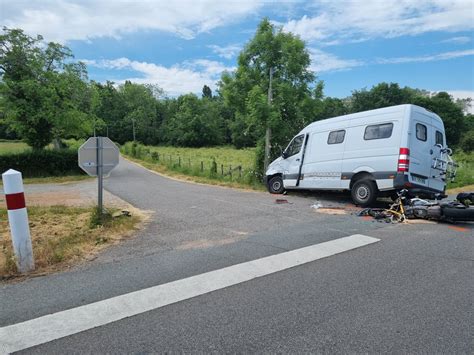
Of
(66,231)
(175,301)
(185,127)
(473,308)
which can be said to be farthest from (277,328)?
(185,127)

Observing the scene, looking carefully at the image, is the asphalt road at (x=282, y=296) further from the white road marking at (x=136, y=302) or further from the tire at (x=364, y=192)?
the tire at (x=364, y=192)

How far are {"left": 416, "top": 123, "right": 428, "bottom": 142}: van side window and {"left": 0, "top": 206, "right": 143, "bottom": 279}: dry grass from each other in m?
7.42

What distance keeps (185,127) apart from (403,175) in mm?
77599

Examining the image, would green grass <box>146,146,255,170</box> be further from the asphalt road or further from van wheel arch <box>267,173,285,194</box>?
the asphalt road

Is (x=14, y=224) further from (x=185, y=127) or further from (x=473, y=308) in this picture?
(x=185, y=127)

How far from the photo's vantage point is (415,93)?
7494 centimetres

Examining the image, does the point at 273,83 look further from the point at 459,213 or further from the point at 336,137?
the point at 459,213

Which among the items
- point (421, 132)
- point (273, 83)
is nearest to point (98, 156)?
point (421, 132)

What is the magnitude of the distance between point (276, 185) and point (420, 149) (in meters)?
5.36

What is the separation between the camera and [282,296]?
10.9 feet

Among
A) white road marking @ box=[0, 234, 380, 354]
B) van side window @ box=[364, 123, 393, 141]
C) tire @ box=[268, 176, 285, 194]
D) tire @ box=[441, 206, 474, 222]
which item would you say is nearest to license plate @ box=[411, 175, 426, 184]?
van side window @ box=[364, 123, 393, 141]

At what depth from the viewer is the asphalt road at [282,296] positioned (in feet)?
8.38

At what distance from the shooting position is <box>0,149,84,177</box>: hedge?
23234 millimetres

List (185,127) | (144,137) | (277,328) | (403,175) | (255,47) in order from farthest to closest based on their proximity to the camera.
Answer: (144,137) < (185,127) < (255,47) < (403,175) < (277,328)
